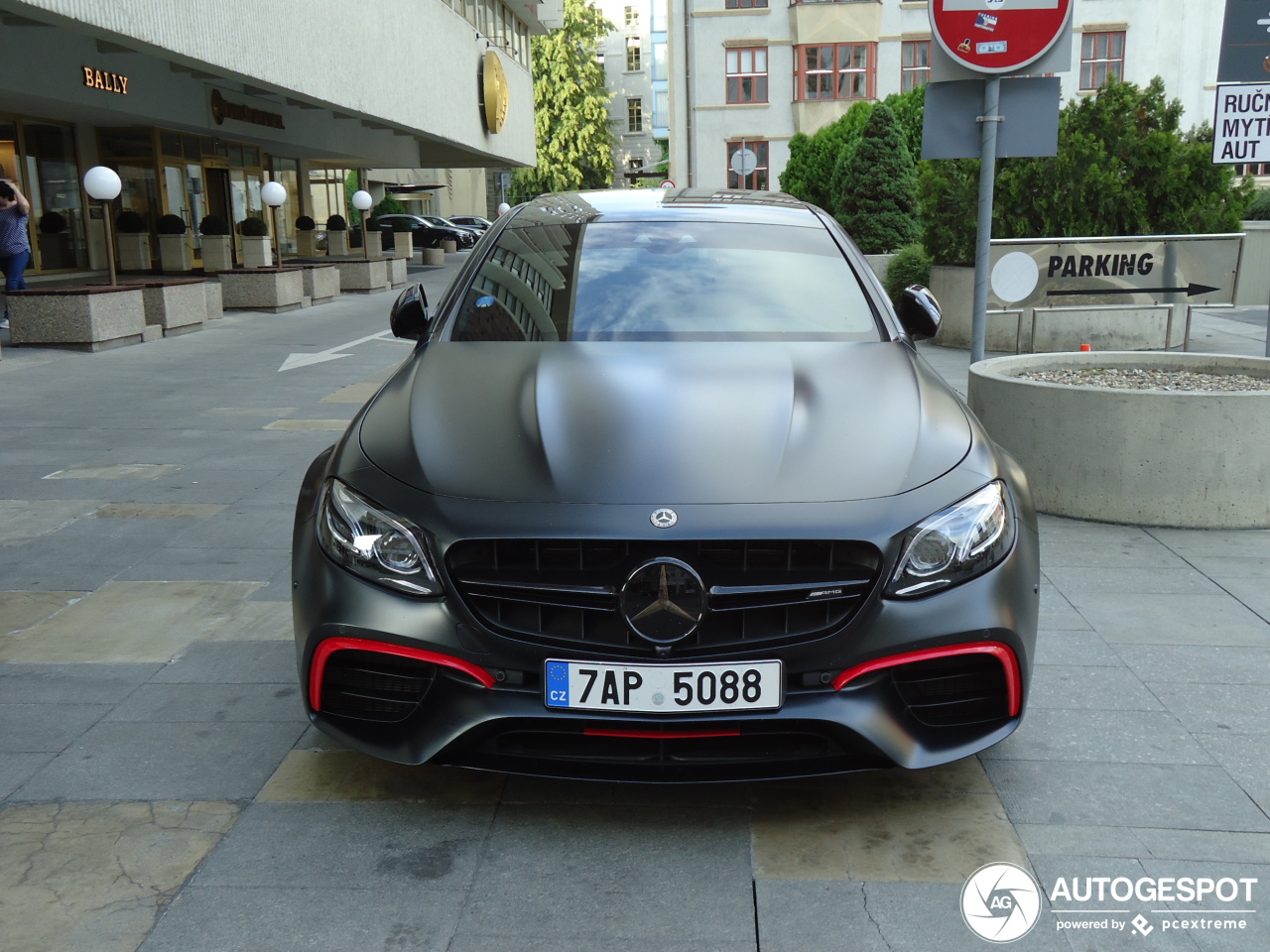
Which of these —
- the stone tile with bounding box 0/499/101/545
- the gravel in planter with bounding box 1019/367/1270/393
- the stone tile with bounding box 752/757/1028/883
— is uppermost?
the gravel in planter with bounding box 1019/367/1270/393

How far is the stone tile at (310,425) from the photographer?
8410 millimetres

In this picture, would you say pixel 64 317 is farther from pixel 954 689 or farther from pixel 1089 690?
pixel 954 689

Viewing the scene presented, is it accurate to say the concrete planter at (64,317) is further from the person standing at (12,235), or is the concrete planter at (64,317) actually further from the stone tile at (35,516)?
the stone tile at (35,516)

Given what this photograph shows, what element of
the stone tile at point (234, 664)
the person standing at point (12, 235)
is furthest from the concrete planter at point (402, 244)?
the stone tile at point (234, 664)

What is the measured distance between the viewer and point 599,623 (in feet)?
8.77

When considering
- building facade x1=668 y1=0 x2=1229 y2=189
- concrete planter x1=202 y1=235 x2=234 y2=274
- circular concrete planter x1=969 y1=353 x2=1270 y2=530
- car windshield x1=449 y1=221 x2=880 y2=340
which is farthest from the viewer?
building facade x1=668 y1=0 x2=1229 y2=189

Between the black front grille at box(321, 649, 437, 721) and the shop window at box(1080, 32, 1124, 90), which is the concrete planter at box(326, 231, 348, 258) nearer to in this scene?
the shop window at box(1080, 32, 1124, 90)

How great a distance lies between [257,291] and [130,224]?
222 inches

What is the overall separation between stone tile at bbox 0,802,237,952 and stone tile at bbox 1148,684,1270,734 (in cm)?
260

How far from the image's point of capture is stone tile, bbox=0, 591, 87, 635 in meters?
4.38

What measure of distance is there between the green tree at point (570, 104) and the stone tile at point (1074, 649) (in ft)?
227

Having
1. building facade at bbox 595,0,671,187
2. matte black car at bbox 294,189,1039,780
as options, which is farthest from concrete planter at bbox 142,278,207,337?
building facade at bbox 595,0,671,187

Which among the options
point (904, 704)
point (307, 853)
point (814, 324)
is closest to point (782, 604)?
point (904, 704)

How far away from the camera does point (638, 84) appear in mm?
87750
